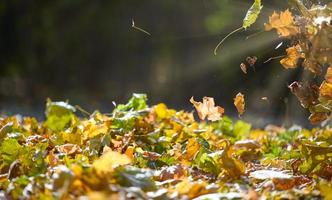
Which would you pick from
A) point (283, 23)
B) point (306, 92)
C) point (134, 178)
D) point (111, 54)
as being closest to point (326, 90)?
point (306, 92)

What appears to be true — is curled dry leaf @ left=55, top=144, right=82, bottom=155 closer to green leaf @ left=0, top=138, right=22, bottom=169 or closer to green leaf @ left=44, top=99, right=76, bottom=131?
green leaf @ left=0, top=138, right=22, bottom=169

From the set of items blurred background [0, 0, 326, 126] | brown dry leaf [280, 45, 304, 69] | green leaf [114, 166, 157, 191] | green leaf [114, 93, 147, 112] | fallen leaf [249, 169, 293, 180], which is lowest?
fallen leaf [249, 169, 293, 180]

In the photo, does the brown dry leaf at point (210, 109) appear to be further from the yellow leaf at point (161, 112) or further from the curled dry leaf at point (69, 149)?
the yellow leaf at point (161, 112)

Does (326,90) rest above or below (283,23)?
below

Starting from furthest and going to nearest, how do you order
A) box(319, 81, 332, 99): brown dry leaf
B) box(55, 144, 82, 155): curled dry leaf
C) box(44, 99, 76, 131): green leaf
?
box(44, 99, 76, 131): green leaf → box(55, 144, 82, 155): curled dry leaf → box(319, 81, 332, 99): brown dry leaf

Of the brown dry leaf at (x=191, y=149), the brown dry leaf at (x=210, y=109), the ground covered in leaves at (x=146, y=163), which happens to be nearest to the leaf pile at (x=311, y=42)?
the ground covered in leaves at (x=146, y=163)

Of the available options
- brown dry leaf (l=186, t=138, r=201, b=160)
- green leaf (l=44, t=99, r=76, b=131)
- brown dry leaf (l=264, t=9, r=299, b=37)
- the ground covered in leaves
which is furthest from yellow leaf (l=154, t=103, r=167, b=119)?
brown dry leaf (l=264, t=9, r=299, b=37)

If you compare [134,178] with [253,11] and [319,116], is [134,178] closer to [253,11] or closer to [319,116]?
[253,11]

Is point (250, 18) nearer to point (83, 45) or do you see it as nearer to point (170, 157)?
point (170, 157)
